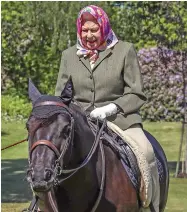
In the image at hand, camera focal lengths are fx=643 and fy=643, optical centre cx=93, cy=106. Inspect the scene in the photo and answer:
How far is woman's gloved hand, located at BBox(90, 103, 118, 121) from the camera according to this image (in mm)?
5547

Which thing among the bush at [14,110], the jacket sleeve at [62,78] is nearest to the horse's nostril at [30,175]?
the jacket sleeve at [62,78]

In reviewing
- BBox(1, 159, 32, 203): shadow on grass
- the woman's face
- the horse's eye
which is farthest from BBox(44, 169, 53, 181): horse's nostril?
BBox(1, 159, 32, 203): shadow on grass

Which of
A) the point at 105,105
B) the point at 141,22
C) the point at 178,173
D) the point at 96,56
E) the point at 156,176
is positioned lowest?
the point at 178,173

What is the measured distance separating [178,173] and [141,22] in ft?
47.5

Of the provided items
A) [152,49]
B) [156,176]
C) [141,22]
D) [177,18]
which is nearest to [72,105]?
[156,176]

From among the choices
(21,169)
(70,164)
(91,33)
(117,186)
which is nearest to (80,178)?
(70,164)

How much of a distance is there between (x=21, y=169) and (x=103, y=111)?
1547cm

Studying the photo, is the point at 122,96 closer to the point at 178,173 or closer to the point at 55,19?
the point at 178,173

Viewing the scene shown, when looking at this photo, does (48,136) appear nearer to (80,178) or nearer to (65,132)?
(65,132)

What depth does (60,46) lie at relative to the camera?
30828 mm

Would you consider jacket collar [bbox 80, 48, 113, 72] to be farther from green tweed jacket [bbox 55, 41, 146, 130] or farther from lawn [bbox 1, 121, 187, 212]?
lawn [bbox 1, 121, 187, 212]

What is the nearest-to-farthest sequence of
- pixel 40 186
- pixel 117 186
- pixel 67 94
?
pixel 40 186, pixel 67 94, pixel 117 186

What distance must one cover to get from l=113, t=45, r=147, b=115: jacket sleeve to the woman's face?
331 millimetres

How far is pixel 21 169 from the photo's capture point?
2075 centimetres
